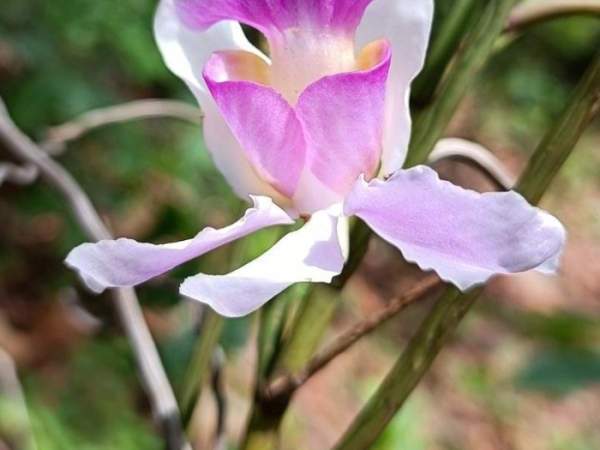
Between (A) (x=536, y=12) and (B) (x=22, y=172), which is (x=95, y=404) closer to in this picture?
(B) (x=22, y=172)

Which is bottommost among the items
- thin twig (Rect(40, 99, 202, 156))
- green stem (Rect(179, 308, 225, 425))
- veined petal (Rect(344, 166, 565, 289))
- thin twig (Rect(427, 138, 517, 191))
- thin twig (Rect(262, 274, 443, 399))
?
green stem (Rect(179, 308, 225, 425))

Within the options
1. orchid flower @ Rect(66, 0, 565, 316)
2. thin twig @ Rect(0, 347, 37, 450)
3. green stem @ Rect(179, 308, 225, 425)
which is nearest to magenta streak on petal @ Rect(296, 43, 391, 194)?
orchid flower @ Rect(66, 0, 565, 316)

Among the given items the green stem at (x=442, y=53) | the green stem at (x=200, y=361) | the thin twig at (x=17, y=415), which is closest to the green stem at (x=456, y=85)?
the green stem at (x=442, y=53)

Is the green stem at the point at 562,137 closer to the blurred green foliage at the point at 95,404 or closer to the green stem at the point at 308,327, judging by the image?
the green stem at the point at 308,327

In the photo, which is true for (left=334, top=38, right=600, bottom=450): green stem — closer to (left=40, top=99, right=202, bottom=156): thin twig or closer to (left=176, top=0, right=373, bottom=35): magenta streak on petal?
(left=176, top=0, right=373, bottom=35): magenta streak on petal

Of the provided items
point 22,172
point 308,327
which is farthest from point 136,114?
point 308,327

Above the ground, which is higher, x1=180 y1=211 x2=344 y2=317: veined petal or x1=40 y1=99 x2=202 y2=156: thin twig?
x1=180 y1=211 x2=344 y2=317: veined petal
